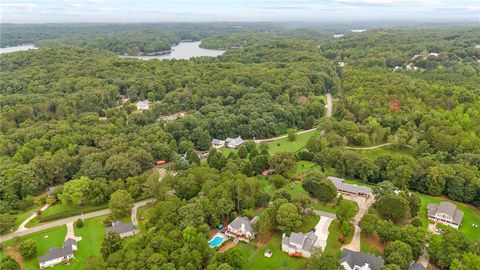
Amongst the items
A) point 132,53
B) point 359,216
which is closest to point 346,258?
point 359,216

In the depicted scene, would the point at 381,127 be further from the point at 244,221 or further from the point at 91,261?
the point at 91,261

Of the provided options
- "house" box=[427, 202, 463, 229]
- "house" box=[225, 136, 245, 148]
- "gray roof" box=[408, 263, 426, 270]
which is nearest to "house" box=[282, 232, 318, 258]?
"gray roof" box=[408, 263, 426, 270]

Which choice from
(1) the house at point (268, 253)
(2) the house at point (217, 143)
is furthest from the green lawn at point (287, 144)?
(1) the house at point (268, 253)

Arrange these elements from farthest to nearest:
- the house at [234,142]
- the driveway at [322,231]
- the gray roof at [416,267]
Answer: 1. the house at [234,142]
2. the driveway at [322,231]
3. the gray roof at [416,267]

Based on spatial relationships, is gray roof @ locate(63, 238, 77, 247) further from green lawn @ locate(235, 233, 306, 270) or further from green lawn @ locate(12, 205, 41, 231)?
green lawn @ locate(235, 233, 306, 270)

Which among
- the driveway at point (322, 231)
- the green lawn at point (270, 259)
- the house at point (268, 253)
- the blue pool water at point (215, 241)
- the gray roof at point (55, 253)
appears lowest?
the green lawn at point (270, 259)

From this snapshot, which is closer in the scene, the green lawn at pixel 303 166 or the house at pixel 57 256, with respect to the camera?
the house at pixel 57 256

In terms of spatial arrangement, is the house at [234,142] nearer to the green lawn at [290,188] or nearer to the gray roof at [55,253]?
the green lawn at [290,188]
